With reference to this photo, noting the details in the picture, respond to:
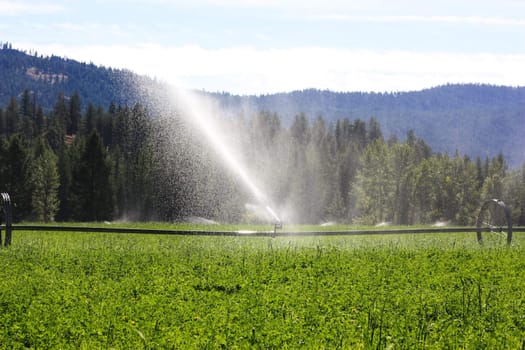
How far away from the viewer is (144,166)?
104m

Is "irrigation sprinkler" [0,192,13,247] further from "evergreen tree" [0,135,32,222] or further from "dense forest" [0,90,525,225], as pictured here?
"evergreen tree" [0,135,32,222]

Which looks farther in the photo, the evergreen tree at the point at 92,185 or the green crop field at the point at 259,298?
the evergreen tree at the point at 92,185

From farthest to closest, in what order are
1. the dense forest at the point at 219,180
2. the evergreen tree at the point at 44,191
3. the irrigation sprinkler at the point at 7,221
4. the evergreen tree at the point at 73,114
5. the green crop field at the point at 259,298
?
the evergreen tree at the point at 73,114 < the evergreen tree at the point at 44,191 < the dense forest at the point at 219,180 < the irrigation sprinkler at the point at 7,221 < the green crop field at the point at 259,298

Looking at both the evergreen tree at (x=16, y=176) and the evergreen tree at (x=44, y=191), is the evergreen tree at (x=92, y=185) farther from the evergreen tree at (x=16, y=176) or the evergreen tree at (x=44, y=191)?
the evergreen tree at (x=16, y=176)

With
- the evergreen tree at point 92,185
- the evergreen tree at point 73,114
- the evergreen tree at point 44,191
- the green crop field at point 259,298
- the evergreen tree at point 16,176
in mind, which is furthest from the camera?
the evergreen tree at point 73,114

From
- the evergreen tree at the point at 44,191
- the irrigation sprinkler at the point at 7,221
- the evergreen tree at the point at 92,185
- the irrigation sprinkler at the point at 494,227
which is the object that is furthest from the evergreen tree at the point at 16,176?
the irrigation sprinkler at the point at 494,227

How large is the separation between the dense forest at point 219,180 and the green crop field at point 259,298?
44.6 meters

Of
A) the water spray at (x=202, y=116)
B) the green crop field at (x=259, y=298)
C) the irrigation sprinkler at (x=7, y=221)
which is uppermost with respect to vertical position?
the water spray at (x=202, y=116)

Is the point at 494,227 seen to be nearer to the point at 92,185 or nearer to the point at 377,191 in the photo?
the point at 92,185

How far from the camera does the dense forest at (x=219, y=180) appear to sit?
254 ft

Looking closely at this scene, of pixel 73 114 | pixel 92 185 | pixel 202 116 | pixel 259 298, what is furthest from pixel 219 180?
pixel 73 114

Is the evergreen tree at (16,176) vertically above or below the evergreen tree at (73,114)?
below

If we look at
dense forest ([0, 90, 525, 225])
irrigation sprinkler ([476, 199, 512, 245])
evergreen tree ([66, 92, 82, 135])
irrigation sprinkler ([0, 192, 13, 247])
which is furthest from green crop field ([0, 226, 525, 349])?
evergreen tree ([66, 92, 82, 135])

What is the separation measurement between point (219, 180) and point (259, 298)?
5771 cm
